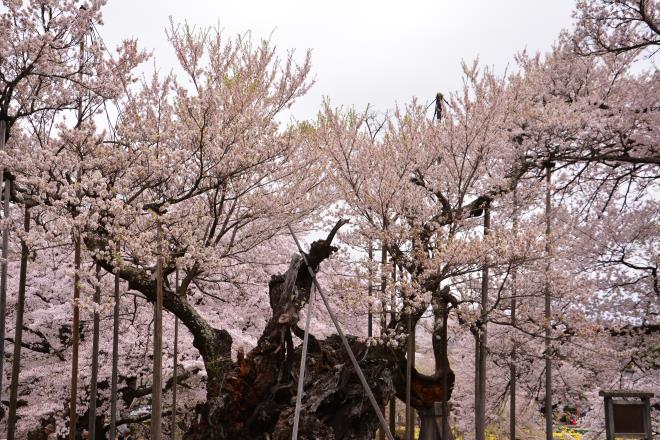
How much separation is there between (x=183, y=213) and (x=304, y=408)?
417cm

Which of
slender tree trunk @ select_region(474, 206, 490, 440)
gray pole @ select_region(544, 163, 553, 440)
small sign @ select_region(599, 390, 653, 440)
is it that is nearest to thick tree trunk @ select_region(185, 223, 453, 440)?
slender tree trunk @ select_region(474, 206, 490, 440)

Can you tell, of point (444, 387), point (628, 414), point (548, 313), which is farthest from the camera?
point (444, 387)

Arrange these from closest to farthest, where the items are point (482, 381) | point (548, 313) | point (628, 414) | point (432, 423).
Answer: point (628, 414), point (482, 381), point (548, 313), point (432, 423)

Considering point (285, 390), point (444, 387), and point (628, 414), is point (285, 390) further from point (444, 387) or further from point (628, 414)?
point (628, 414)

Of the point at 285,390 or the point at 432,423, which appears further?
the point at 432,423

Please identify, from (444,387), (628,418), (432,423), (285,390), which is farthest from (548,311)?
(285,390)

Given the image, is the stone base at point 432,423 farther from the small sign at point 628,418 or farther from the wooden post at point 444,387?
the small sign at point 628,418

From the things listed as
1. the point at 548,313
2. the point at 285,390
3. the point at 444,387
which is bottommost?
the point at 444,387

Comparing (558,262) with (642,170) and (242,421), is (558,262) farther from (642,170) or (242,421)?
(242,421)

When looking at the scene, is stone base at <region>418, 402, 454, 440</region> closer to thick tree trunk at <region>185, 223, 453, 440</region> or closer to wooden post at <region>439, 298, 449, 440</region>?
wooden post at <region>439, 298, 449, 440</region>

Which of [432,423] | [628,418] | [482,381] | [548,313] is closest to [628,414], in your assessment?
[628,418]

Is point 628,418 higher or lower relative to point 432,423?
higher

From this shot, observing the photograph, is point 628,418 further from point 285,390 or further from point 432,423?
point 285,390

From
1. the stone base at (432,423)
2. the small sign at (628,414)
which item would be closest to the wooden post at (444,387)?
the stone base at (432,423)
